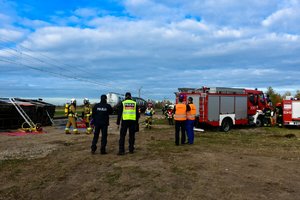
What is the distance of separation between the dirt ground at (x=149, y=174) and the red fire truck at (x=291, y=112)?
12.0 metres

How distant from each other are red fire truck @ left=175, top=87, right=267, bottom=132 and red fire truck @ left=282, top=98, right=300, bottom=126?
1842 mm

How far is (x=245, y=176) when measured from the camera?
7.07 m

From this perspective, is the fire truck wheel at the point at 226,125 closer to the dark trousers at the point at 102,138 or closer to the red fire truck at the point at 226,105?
the red fire truck at the point at 226,105

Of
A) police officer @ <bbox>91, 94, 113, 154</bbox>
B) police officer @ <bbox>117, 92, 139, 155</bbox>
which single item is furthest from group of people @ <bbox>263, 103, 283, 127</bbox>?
police officer @ <bbox>91, 94, 113, 154</bbox>

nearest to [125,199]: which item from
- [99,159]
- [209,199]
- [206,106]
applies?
[209,199]

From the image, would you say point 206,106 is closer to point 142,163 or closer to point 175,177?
point 142,163

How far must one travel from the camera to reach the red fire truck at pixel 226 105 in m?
17.9

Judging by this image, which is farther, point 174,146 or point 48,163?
point 174,146

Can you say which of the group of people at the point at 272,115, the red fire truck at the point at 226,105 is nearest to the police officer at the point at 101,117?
the red fire truck at the point at 226,105

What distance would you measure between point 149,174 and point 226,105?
12.4 m

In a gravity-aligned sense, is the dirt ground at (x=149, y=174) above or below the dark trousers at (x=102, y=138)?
below

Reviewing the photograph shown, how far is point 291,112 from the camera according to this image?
72.1ft

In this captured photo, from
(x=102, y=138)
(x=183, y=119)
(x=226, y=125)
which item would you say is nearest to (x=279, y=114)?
(x=226, y=125)

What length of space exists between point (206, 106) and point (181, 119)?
19.7ft
